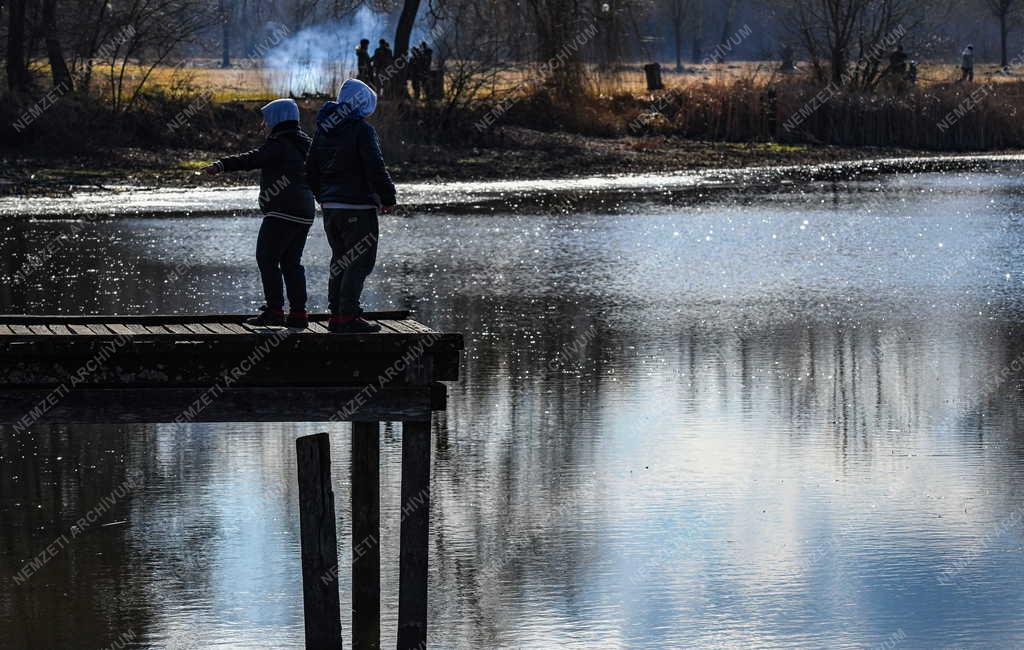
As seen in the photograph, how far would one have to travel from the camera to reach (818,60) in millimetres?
46875

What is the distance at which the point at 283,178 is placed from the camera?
8.45 m

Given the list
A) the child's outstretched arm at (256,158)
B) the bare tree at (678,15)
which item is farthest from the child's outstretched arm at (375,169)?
the bare tree at (678,15)

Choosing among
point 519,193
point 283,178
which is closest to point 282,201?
point 283,178

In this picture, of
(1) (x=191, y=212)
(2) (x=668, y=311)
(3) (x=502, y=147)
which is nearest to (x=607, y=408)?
(2) (x=668, y=311)

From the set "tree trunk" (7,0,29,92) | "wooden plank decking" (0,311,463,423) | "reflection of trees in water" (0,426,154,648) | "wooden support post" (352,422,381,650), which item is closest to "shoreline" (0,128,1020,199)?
"tree trunk" (7,0,29,92)

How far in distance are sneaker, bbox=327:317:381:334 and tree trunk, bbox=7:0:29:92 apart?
2981cm

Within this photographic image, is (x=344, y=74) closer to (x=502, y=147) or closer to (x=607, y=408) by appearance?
(x=502, y=147)

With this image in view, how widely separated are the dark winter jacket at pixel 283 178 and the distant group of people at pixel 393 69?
2921 centimetres

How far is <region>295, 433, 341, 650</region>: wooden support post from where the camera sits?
7.41 meters

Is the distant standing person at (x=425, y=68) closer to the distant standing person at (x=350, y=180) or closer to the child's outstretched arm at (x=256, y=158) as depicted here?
the child's outstretched arm at (x=256, y=158)

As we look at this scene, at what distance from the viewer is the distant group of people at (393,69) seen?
38188mm

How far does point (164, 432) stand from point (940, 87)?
37.0 m

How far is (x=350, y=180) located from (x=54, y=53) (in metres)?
30.0

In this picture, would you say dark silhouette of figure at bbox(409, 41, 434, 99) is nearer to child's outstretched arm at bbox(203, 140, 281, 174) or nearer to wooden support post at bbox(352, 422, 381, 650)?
child's outstretched arm at bbox(203, 140, 281, 174)
